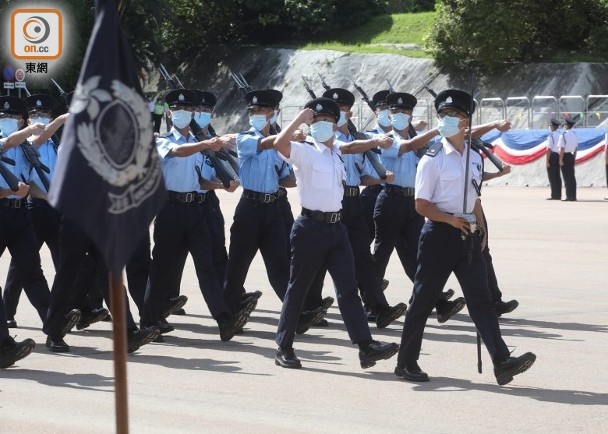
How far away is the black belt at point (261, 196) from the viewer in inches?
455

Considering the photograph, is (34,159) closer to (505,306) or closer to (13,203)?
(13,203)

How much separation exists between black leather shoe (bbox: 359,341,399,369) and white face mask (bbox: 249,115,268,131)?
2.70 meters

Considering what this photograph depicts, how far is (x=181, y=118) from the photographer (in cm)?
1109

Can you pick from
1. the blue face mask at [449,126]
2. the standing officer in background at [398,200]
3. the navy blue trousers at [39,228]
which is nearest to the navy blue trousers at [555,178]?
the standing officer in background at [398,200]

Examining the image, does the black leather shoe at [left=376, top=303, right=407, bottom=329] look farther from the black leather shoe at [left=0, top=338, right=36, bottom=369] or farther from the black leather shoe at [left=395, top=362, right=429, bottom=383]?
the black leather shoe at [left=0, top=338, right=36, bottom=369]

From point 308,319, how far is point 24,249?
8.27ft

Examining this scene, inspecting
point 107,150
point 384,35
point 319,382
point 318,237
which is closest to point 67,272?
point 318,237

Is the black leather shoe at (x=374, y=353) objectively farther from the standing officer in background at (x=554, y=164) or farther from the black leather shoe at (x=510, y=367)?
the standing officer in background at (x=554, y=164)

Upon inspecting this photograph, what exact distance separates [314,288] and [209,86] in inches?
1792

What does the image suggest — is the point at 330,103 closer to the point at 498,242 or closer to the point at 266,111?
the point at 266,111

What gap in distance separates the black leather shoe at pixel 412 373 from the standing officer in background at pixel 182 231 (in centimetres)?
227

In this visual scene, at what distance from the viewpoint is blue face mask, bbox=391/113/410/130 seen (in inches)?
487

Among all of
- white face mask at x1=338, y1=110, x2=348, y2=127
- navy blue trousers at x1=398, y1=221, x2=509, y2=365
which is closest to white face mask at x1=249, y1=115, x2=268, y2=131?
white face mask at x1=338, y1=110, x2=348, y2=127

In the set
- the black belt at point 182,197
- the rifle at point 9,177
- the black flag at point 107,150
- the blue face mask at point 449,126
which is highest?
the black flag at point 107,150
